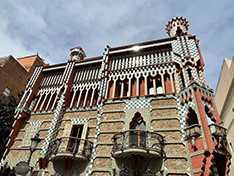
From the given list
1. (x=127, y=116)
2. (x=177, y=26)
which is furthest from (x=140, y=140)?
(x=177, y=26)

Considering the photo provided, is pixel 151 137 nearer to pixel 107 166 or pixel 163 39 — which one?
pixel 107 166

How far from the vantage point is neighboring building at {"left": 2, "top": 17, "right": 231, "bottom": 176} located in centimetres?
831

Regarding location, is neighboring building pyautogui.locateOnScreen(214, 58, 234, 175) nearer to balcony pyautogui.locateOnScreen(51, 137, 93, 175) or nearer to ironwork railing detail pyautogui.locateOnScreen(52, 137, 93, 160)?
ironwork railing detail pyautogui.locateOnScreen(52, 137, 93, 160)

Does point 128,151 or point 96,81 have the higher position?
point 96,81

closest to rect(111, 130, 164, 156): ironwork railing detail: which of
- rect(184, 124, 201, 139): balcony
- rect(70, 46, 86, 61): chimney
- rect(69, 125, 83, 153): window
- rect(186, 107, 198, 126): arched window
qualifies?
rect(184, 124, 201, 139): balcony

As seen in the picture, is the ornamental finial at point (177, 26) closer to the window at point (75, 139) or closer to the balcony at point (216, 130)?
the balcony at point (216, 130)

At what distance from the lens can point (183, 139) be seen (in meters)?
8.82

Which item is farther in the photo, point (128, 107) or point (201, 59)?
point (201, 59)

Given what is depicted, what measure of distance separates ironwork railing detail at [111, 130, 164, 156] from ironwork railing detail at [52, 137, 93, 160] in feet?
5.11

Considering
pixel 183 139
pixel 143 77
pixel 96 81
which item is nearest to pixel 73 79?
pixel 96 81

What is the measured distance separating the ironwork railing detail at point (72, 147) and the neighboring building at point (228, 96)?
1566 cm

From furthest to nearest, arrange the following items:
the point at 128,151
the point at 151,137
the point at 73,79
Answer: the point at 73,79, the point at 151,137, the point at 128,151

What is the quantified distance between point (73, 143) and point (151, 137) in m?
3.99

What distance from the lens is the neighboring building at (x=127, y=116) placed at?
831 centimetres
